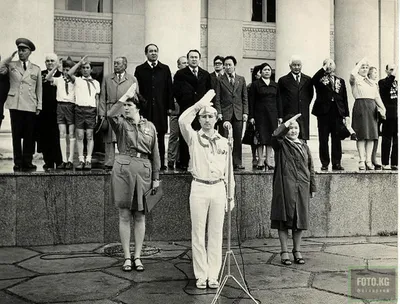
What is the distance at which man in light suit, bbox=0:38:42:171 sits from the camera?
376 inches

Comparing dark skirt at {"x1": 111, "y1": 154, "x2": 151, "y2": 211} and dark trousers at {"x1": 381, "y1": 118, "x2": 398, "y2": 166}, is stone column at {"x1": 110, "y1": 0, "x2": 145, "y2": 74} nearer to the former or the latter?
dark trousers at {"x1": 381, "y1": 118, "x2": 398, "y2": 166}

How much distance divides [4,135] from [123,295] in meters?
8.56

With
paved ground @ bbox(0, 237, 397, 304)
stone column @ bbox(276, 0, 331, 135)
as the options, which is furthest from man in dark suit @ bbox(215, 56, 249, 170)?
stone column @ bbox(276, 0, 331, 135)

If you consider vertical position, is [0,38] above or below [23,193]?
above

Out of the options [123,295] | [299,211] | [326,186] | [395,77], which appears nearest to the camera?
[123,295]

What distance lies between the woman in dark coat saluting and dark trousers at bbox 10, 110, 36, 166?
4359 millimetres

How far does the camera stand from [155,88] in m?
10.1

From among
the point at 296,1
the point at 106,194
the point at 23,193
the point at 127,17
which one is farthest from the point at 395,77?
the point at 127,17

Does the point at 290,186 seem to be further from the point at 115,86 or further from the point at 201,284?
the point at 115,86

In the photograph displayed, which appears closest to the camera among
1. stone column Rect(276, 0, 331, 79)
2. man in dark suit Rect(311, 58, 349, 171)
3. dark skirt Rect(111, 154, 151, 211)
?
dark skirt Rect(111, 154, 151, 211)

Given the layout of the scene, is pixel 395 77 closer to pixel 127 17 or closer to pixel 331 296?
pixel 331 296

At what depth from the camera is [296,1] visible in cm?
1571

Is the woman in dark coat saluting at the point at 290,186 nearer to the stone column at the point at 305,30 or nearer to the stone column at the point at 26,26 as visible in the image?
the stone column at the point at 305,30

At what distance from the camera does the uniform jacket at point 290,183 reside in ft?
26.5
